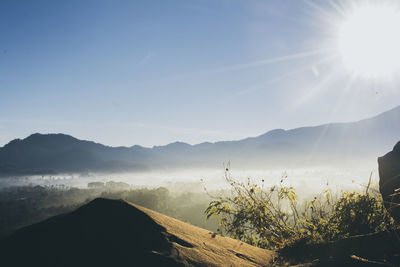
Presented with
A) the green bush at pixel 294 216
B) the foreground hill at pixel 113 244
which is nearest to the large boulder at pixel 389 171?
the green bush at pixel 294 216

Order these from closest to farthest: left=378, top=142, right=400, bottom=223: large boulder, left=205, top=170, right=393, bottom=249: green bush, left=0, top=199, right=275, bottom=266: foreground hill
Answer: left=0, top=199, right=275, bottom=266: foreground hill < left=205, top=170, right=393, bottom=249: green bush < left=378, top=142, right=400, bottom=223: large boulder

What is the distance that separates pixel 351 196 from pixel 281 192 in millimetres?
1939

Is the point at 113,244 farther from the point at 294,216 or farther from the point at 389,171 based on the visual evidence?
the point at 389,171

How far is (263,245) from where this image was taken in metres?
7.89

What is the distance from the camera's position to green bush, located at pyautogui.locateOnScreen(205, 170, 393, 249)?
17.6 feet

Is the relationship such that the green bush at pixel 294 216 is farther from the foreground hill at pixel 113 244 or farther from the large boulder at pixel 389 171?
the foreground hill at pixel 113 244

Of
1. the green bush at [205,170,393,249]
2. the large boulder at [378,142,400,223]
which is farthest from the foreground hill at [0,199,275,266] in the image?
the large boulder at [378,142,400,223]

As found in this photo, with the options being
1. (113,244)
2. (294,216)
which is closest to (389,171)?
(294,216)

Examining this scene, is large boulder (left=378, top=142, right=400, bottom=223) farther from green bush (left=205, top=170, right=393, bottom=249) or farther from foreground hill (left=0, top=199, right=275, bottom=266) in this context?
foreground hill (left=0, top=199, right=275, bottom=266)

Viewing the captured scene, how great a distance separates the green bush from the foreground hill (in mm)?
1692

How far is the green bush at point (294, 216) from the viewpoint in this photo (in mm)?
5367

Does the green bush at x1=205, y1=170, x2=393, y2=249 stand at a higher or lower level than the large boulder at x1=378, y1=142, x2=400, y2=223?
lower

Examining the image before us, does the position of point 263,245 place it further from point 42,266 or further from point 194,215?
point 194,215

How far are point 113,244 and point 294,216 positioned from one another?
4.09 m
